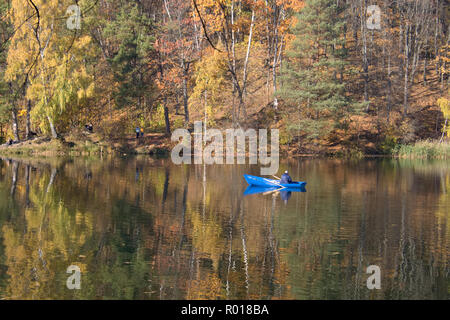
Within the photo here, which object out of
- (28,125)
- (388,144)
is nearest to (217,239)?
(28,125)

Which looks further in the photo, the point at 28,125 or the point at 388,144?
the point at 388,144

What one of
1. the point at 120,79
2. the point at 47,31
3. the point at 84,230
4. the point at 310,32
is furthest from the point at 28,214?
the point at 310,32

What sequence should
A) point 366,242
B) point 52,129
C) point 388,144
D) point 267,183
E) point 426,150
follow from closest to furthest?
point 366,242
point 267,183
point 52,129
point 426,150
point 388,144

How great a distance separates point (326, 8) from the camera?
56312 millimetres

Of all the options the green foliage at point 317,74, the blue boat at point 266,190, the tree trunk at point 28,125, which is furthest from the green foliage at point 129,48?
the blue boat at point 266,190

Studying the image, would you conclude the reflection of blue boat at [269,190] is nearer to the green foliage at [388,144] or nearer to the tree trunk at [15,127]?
the green foliage at [388,144]

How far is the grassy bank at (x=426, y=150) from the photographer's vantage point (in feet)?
193

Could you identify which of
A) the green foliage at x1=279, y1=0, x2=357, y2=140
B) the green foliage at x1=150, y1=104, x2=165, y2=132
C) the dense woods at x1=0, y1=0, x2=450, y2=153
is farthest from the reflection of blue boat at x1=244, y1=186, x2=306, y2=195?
the green foliage at x1=150, y1=104, x2=165, y2=132

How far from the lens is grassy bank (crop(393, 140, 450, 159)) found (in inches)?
2315

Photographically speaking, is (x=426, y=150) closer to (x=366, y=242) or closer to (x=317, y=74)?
(x=317, y=74)

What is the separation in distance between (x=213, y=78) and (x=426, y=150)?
23.0m

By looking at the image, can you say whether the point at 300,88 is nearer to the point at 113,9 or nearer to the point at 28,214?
the point at 113,9

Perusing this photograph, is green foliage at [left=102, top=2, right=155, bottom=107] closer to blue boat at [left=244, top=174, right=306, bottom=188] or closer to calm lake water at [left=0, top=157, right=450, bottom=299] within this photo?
calm lake water at [left=0, top=157, right=450, bottom=299]

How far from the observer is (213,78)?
5891 cm
